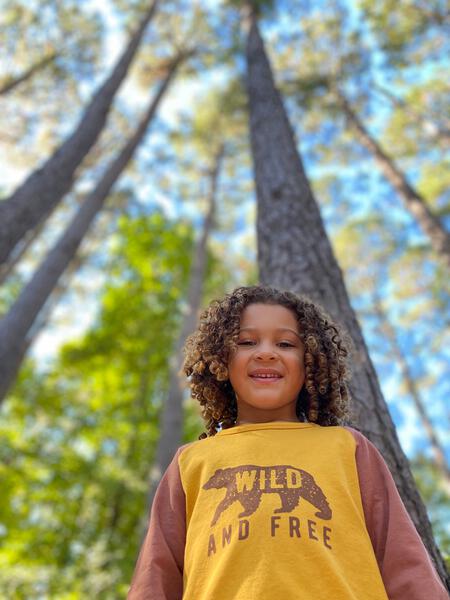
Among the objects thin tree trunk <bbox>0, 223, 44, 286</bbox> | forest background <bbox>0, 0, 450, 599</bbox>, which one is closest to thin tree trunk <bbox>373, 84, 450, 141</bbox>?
forest background <bbox>0, 0, 450, 599</bbox>

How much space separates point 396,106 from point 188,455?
13.6m

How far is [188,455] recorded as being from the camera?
1885mm

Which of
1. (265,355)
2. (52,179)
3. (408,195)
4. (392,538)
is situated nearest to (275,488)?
(392,538)

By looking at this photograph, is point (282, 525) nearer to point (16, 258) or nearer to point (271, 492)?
point (271, 492)

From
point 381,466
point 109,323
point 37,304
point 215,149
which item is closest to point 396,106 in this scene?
point 215,149

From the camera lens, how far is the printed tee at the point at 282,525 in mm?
1383

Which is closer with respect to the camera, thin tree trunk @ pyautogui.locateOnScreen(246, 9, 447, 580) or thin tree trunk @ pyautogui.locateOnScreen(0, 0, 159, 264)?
thin tree trunk @ pyautogui.locateOnScreen(246, 9, 447, 580)

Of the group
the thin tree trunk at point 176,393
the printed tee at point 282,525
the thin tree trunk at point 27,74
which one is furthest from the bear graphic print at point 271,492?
the thin tree trunk at point 27,74

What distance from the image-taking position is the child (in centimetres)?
140

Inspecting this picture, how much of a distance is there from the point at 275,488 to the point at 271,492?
0.06 ft

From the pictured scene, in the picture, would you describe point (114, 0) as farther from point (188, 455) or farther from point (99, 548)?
point (188, 455)

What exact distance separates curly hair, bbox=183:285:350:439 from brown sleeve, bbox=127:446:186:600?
0.97 ft

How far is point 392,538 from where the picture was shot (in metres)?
1.53

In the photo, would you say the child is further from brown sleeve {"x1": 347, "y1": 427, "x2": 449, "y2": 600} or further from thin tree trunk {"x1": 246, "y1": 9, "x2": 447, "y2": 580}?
thin tree trunk {"x1": 246, "y1": 9, "x2": 447, "y2": 580}
